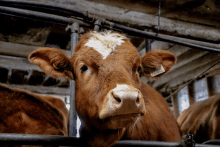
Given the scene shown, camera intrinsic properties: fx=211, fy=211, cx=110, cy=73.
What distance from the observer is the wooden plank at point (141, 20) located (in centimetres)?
282

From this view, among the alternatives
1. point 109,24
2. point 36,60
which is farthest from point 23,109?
point 109,24

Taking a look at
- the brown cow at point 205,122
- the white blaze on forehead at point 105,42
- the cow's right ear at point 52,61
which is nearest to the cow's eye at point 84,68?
the white blaze on forehead at point 105,42

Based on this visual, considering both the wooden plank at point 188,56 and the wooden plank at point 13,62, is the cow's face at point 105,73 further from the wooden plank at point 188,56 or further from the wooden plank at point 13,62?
the wooden plank at point 13,62

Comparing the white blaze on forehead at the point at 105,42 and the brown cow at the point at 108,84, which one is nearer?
the brown cow at the point at 108,84

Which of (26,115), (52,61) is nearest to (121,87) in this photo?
(52,61)

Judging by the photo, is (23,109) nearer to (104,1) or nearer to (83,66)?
(83,66)

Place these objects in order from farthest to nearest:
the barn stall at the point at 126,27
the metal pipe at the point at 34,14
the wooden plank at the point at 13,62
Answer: the wooden plank at the point at 13,62 < the barn stall at the point at 126,27 < the metal pipe at the point at 34,14

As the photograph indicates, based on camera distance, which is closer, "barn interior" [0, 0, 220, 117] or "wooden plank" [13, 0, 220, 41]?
"wooden plank" [13, 0, 220, 41]

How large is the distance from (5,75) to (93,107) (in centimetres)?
511

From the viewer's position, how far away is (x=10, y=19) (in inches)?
127

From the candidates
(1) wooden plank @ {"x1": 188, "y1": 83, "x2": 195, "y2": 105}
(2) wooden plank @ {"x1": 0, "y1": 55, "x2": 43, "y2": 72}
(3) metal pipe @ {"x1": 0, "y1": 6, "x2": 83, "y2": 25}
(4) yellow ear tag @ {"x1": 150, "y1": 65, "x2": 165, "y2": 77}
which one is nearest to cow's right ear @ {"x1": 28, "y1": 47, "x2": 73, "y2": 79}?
(3) metal pipe @ {"x1": 0, "y1": 6, "x2": 83, "y2": 25}

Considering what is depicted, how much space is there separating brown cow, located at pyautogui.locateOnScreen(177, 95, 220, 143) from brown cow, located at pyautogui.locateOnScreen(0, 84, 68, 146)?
219 centimetres

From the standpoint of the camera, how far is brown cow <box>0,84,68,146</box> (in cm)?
229

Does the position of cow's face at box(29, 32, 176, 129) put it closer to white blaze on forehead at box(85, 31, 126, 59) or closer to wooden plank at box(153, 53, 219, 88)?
white blaze on forehead at box(85, 31, 126, 59)
